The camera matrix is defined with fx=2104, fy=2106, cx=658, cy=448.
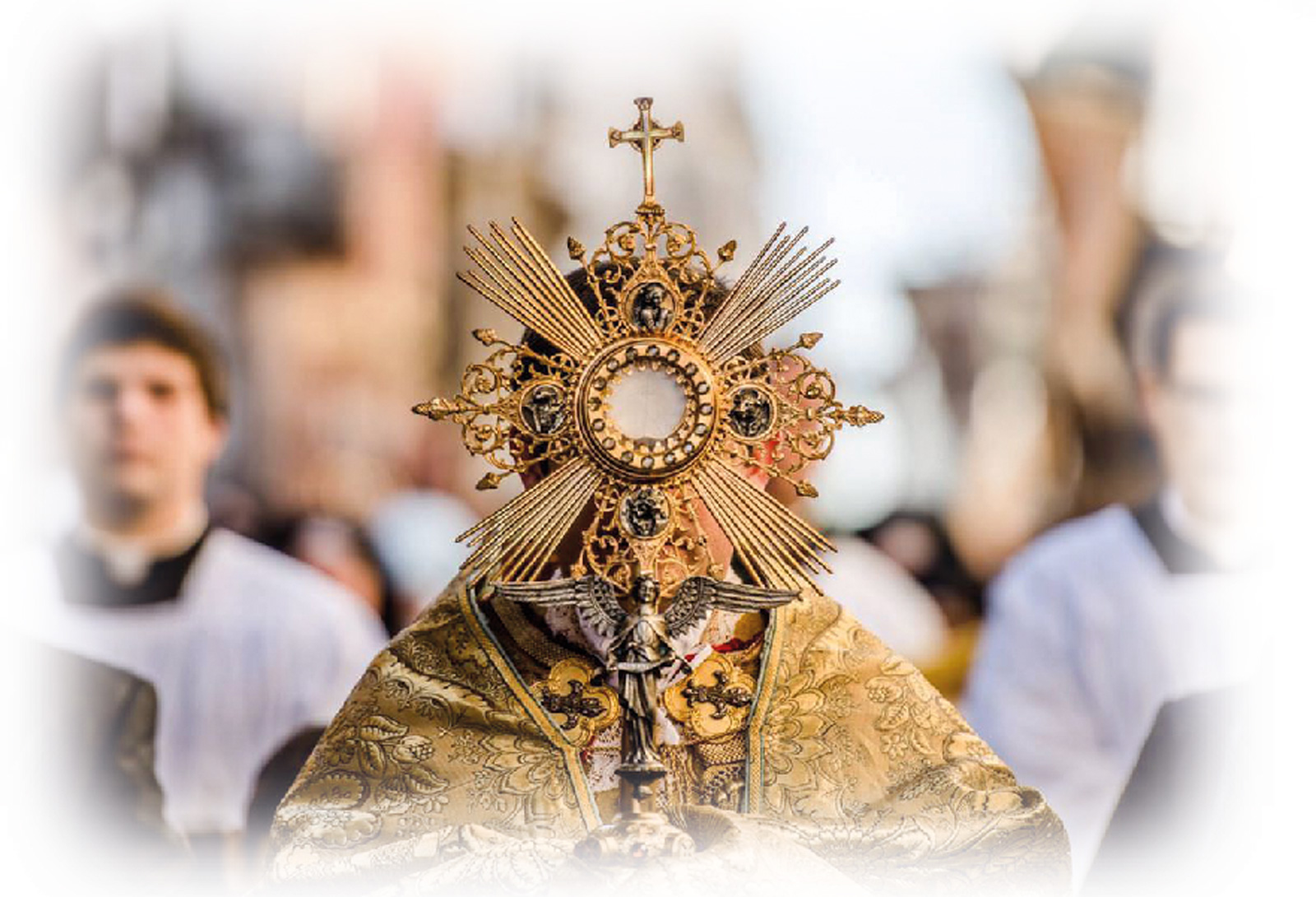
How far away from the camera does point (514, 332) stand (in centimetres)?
652

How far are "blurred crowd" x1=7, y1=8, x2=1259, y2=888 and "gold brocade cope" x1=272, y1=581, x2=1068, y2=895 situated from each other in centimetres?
269

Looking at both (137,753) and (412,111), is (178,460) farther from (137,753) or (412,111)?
(412,111)

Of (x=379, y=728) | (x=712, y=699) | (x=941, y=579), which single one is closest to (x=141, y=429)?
(x=941, y=579)

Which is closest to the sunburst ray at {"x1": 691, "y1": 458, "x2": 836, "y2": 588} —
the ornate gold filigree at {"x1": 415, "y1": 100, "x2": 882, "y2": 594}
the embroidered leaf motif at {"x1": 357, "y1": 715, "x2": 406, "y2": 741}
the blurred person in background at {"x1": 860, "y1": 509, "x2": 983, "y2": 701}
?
the ornate gold filigree at {"x1": 415, "y1": 100, "x2": 882, "y2": 594}

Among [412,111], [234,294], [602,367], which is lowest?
[602,367]

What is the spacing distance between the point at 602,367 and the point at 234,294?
12.9 feet

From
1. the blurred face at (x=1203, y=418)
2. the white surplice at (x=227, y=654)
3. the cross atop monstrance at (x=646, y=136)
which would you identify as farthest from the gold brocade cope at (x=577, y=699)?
the blurred face at (x=1203, y=418)

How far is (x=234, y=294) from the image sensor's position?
276 inches

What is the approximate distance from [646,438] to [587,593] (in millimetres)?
261

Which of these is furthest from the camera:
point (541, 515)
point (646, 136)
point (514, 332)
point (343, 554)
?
point (343, 554)

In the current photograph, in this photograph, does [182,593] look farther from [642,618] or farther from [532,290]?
[642,618]

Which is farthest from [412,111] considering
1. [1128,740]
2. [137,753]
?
[1128,740]

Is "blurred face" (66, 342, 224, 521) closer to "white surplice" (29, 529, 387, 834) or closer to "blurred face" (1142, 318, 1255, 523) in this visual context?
"white surplice" (29, 529, 387, 834)

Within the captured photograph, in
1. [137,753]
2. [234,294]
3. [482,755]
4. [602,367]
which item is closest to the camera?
[602,367]
